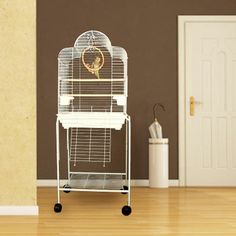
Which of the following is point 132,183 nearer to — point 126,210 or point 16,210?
point 126,210

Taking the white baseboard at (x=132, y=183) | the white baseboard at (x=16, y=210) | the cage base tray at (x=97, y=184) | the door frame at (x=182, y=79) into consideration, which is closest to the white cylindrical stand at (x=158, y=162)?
the white baseboard at (x=132, y=183)

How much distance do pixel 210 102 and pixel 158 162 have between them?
1.04 metres

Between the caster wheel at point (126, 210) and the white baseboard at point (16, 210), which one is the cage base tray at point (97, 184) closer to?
the caster wheel at point (126, 210)

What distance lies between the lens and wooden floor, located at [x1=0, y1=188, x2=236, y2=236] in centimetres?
328

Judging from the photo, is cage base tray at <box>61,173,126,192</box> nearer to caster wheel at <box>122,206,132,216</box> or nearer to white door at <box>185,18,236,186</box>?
caster wheel at <box>122,206,132,216</box>

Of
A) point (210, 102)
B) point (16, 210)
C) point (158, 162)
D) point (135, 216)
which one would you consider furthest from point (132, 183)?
point (16, 210)

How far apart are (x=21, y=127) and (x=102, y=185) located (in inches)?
38.8

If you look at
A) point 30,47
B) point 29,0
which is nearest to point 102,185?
point 30,47

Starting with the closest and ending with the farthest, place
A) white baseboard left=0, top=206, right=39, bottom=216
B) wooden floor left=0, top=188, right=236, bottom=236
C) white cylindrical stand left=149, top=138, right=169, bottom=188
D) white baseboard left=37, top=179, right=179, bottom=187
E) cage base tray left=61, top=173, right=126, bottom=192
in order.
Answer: wooden floor left=0, top=188, right=236, bottom=236 → white baseboard left=0, top=206, right=39, bottom=216 → cage base tray left=61, top=173, right=126, bottom=192 → white cylindrical stand left=149, top=138, right=169, bottom=188 → white baseboard left=37, top=179, right=179, bottom=187

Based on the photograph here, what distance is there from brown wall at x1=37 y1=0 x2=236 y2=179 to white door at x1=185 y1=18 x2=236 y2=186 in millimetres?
171

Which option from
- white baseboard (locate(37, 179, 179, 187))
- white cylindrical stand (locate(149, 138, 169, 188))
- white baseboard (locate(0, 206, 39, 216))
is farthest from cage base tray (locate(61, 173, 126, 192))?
white baseboard (locate(37, 179, 179, 187))

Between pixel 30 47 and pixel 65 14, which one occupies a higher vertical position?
pixel 65 14

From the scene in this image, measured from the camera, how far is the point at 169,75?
20.1 ft

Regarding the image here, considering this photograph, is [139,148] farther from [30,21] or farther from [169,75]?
[30,21]
